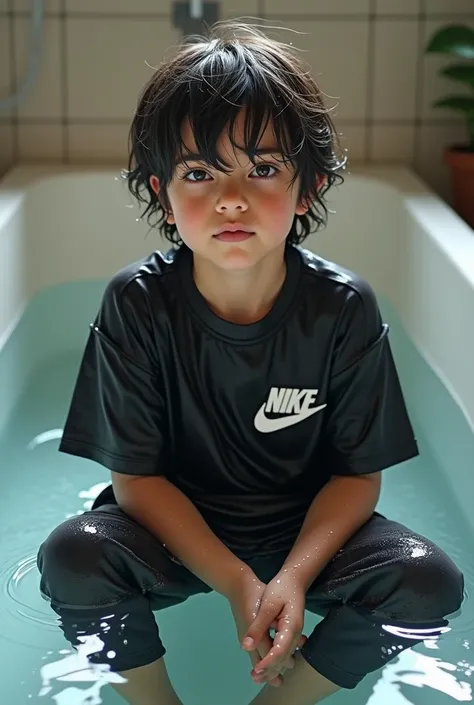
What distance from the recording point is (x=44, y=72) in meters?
2.62

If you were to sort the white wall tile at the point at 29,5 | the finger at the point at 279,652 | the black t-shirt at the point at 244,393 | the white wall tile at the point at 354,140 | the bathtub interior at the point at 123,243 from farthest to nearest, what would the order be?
1. the white wall tile at the point at 354,140
2. the white wall tile at the point at 29,5
3. the bathtub interior at the point at 123,243
4. the black t-shirt at the point at 244,393
5. the finger at the point at 279,652

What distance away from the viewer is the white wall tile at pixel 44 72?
259 centimetres

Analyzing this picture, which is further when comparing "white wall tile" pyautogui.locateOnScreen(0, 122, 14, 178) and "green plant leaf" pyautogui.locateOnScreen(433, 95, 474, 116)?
"white wall tile" pyautogui.locateOnScreen(0, 122, 14, 178)

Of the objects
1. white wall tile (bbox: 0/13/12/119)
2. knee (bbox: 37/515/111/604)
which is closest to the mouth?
knee (bbox: 37/515/111/604)

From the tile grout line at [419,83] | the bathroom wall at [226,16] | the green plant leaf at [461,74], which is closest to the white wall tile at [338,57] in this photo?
the bathroom wall at [226,16]

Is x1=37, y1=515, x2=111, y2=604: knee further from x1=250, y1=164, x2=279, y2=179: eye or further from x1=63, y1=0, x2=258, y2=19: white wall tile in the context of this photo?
x1=63, y1=0, x2=258, y2=19: white wall tile

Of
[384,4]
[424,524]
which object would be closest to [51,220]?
[384,4]

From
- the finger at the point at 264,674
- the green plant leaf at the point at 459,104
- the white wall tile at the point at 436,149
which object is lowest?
the finger at the point at 264,674

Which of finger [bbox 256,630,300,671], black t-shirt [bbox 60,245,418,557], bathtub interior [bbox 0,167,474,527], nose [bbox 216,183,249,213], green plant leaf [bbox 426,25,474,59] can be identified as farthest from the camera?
green plant leaf [bbox 426,25,474,59]

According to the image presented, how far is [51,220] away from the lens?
2477 mm

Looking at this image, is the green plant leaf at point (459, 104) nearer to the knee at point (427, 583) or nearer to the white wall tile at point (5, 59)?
Answer: the white wall tile at point (5, 59)

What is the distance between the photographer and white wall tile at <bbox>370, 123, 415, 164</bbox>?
2.68 m

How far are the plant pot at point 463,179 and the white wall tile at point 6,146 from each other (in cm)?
93

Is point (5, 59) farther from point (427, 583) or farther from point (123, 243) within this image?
point (427, 583)
